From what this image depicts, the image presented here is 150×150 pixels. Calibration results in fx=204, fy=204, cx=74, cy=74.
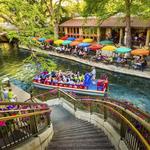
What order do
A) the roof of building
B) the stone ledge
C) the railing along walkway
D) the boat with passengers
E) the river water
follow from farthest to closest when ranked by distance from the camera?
the roof of building
the boat with passengers
the river water
the stone ledge
the railing along walkway

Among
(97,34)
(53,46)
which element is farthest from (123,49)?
(53,46)

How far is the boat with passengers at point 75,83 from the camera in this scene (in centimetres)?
1869

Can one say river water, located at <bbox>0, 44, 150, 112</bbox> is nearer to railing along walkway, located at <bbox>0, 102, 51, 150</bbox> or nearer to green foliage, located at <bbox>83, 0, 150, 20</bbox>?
railing along walkway, located at <bbox>0, 102, 51, 150</bbox>

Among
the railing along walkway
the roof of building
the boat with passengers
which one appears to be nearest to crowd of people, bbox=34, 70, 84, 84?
the boat with passengers

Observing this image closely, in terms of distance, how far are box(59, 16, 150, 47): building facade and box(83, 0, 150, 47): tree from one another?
72.3 inches

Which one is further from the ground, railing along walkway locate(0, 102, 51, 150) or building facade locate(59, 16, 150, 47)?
building facade locate(59, 16, 150, 47)

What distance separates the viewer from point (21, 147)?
4770mm

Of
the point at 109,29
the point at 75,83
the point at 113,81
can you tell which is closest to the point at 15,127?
the point at 75,83

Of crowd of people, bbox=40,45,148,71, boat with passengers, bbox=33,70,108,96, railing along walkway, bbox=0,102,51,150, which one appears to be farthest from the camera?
crowd of people, bbox=40,45,148,71

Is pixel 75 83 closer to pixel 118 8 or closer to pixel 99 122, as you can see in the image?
pixel 99 122

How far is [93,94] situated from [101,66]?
25.0ft

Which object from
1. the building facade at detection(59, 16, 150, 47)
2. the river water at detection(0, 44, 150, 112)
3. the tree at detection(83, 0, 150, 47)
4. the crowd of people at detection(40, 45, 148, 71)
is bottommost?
the river water at detection(0, 44, 150, 112)

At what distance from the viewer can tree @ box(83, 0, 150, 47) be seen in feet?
78.1

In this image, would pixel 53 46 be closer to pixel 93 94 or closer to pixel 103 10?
pixel 103 10
